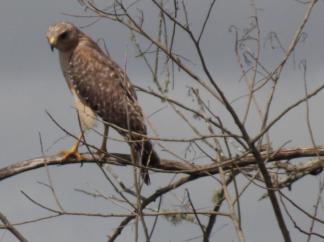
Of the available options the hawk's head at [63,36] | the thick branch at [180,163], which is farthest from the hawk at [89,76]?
the thick branch at [180,163]

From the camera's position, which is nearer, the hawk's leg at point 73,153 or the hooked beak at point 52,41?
the hawk's leg at point 73,153

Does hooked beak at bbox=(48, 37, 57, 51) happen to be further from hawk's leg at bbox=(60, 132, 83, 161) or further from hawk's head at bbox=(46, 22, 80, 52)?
hawk's leg at bbox=(60, 132, 83, 161)

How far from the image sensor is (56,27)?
36.1 ft

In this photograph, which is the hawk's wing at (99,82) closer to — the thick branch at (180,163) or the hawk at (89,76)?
the hawk at (89,76)

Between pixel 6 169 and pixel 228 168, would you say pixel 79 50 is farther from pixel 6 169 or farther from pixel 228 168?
pixel 228 168

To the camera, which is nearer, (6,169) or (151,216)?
(151,216)

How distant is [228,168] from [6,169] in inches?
83.6

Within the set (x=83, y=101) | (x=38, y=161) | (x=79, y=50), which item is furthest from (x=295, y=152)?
(x=79, y=50)

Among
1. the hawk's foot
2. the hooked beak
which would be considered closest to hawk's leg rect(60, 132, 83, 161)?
the hawk's foot

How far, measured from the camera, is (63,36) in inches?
430

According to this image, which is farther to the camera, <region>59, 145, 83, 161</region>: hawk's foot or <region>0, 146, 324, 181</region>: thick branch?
<region>59, 145, 83, 161</region>: hawk's foot

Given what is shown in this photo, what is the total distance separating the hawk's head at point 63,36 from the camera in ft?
35.3

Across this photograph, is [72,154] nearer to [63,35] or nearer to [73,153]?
[73,153]

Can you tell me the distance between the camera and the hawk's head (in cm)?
1077
